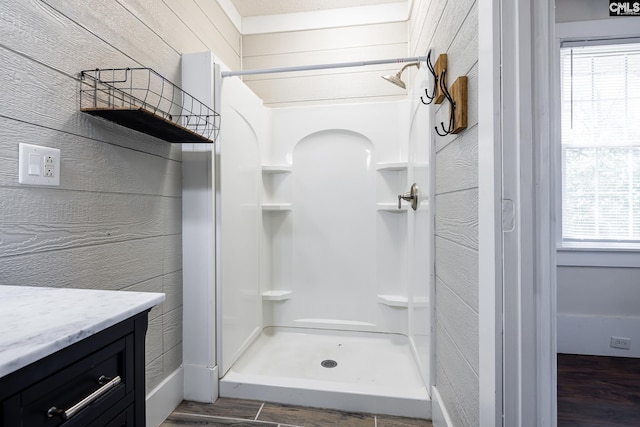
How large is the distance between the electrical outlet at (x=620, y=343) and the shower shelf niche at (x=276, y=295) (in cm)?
221

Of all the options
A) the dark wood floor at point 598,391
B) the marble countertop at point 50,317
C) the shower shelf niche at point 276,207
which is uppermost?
the shower shelf niche at point 276,207

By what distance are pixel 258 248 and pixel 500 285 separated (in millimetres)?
1702

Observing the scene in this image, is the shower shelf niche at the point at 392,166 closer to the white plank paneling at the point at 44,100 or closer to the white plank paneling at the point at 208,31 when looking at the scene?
the white plank paneling at the point at 208,31

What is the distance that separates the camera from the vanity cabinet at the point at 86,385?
46 cm

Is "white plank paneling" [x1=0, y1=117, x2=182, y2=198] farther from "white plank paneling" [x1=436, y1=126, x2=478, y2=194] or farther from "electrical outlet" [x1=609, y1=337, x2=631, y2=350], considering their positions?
"electrical outlet" [x1=609, y1=337, x2=631, y2=350]

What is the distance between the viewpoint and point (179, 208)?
5.46 ft

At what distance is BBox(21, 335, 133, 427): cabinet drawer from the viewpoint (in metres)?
0.49

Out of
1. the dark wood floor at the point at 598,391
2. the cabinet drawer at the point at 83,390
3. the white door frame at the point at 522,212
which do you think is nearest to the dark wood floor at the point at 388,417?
the dark wood floor at the point at 598,391

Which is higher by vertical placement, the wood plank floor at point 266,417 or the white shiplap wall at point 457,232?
the white shiplap wall at point 457,232

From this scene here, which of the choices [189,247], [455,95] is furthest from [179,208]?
[455,95]

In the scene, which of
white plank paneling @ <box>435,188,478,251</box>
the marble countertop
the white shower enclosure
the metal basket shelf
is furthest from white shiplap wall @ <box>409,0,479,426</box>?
the metal basket shelf

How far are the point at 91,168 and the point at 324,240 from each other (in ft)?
5.32

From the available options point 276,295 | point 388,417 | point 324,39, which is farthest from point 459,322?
point 324,39

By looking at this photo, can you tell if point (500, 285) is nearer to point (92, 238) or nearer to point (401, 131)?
point (92, 238)
